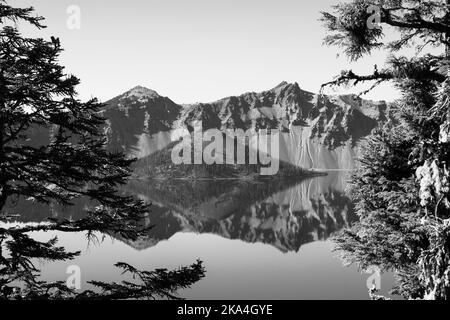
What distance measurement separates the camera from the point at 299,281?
165ft

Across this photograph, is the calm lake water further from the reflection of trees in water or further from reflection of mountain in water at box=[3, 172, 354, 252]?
the reflection of trees in water

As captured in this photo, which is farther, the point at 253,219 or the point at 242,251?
the point at 253,219

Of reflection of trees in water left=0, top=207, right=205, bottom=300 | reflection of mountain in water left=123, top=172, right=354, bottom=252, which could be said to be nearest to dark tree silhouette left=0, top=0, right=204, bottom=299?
reflection of trees in water left=0, top=207, right=205, bottom=300

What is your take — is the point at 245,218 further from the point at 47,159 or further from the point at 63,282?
the point at 47,159

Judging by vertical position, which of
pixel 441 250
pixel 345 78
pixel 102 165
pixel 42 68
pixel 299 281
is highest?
pixel 42 68

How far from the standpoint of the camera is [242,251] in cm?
7450

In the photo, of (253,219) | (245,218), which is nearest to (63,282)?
(253,219)

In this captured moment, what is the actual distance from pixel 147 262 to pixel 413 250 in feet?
187

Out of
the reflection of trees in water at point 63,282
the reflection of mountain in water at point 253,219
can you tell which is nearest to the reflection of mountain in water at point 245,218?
the reflection of mountain in water at point 253,219

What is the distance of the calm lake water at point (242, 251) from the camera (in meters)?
46.8

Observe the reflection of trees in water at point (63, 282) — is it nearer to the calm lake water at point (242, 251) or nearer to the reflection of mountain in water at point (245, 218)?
the calm lake water at point (242, 251)

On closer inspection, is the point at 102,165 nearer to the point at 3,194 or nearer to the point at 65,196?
the point at 65,196

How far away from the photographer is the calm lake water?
46781 millimetres
